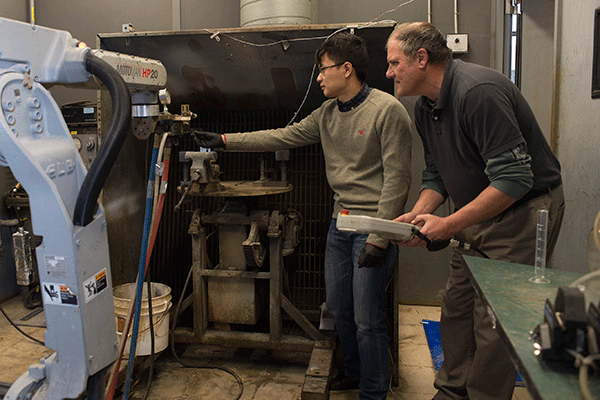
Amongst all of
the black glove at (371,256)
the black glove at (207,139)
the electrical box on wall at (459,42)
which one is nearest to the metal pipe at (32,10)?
the black glove at (207,139)

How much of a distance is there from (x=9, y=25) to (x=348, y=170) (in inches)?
49.8

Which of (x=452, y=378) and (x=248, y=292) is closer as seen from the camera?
(x=452, y=378)

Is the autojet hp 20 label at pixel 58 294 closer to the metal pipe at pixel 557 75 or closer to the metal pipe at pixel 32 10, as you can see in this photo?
the metal pipe at pixel 557 75

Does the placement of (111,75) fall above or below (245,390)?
above

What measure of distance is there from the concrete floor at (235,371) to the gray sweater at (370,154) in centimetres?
92

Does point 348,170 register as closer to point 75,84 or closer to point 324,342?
point 324,342

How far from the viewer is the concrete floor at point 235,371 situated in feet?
7.07

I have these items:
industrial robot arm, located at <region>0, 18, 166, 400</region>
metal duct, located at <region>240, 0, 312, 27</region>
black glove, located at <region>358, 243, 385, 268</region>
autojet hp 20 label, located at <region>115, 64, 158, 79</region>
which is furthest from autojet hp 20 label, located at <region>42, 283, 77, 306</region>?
metal duct, located at <region>240, 0, 312, 27</region>

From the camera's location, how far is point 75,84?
123cm

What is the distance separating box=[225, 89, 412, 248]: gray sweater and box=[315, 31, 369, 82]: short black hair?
0.13 m

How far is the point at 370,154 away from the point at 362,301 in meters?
0.60

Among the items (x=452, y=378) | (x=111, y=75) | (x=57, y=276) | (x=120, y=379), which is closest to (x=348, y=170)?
(x=452, y=378)

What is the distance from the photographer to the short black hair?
187 cm

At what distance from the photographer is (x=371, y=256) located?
68.4 inches
